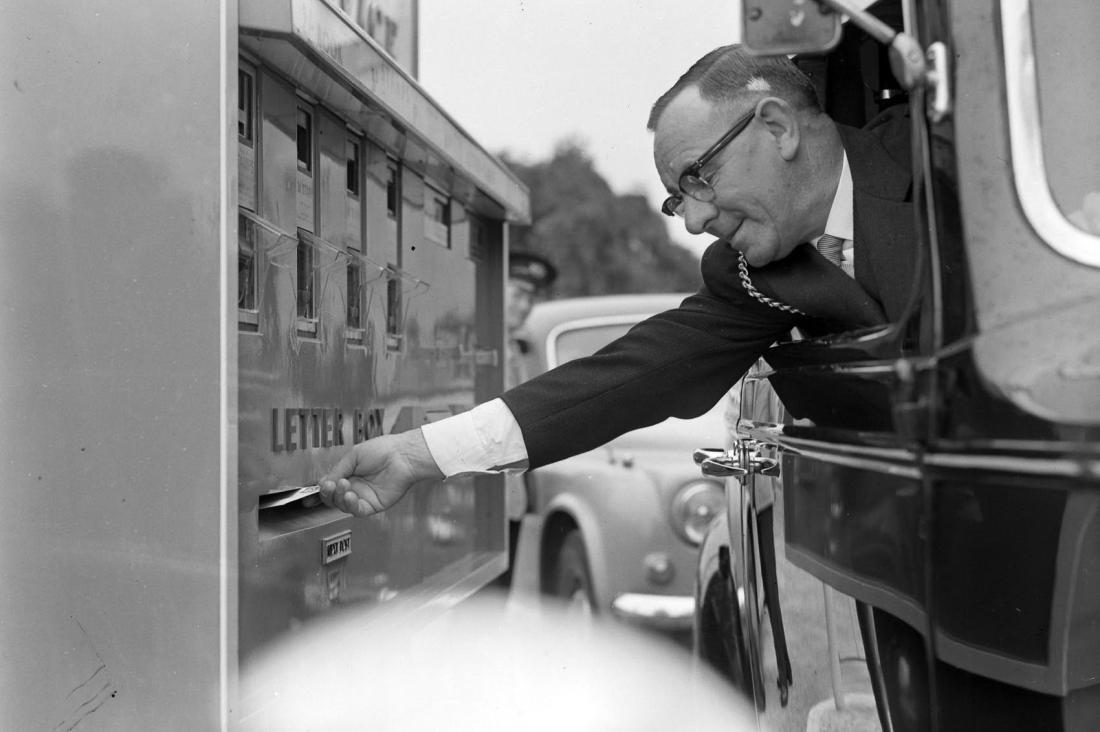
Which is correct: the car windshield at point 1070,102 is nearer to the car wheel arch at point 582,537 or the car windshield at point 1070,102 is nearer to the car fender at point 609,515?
the car fender at point 609,515

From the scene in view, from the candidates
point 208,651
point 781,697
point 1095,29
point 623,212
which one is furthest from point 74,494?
point 623,212

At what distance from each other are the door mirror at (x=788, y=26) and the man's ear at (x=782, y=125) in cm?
52

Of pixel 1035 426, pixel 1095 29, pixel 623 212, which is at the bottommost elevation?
pixel 1035 426

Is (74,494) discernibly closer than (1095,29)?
No

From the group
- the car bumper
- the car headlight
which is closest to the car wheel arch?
the car bumper

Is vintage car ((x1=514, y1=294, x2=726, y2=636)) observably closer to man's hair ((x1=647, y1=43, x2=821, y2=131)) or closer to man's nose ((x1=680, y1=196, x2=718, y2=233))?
A: man's nose ((x1=680, y1=196, x2=718, y2=233))

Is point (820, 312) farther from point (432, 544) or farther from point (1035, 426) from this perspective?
point (432, 544)

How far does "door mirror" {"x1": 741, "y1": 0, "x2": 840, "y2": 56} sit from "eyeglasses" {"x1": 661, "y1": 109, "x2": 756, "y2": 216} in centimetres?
54

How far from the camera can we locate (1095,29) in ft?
4.34

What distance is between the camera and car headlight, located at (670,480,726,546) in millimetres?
4777

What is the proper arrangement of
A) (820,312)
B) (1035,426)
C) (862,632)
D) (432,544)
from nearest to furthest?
1. (1035,426)
2. (862,632)
3. (820,312)
4. (432,544)

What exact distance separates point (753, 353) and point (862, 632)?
→ 2.44 ft

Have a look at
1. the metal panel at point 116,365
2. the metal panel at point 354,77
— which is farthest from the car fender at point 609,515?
the metal panel at point 116,365

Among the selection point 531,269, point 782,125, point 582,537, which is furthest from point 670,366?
point 531,269
